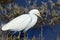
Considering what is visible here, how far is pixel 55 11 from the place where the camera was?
1275 millimetres

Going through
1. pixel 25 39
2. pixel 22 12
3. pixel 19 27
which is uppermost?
pixel 22 12

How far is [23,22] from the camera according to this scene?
1226 mm

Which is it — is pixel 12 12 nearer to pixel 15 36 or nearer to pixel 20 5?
pixel 20 5

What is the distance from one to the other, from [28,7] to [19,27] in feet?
0.57

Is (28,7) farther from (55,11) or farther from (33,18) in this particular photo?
(55,11)

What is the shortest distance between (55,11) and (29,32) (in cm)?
26

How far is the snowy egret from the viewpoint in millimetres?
1223

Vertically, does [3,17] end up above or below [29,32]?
above

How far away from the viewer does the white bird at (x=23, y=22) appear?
4.01 feet

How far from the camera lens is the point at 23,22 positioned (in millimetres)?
1226

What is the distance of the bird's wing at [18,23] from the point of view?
4.00ft

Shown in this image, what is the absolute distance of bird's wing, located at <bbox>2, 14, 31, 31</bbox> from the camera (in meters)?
1.22

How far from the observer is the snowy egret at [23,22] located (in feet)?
4.01

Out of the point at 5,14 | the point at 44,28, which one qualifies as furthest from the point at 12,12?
the point at 44,28
